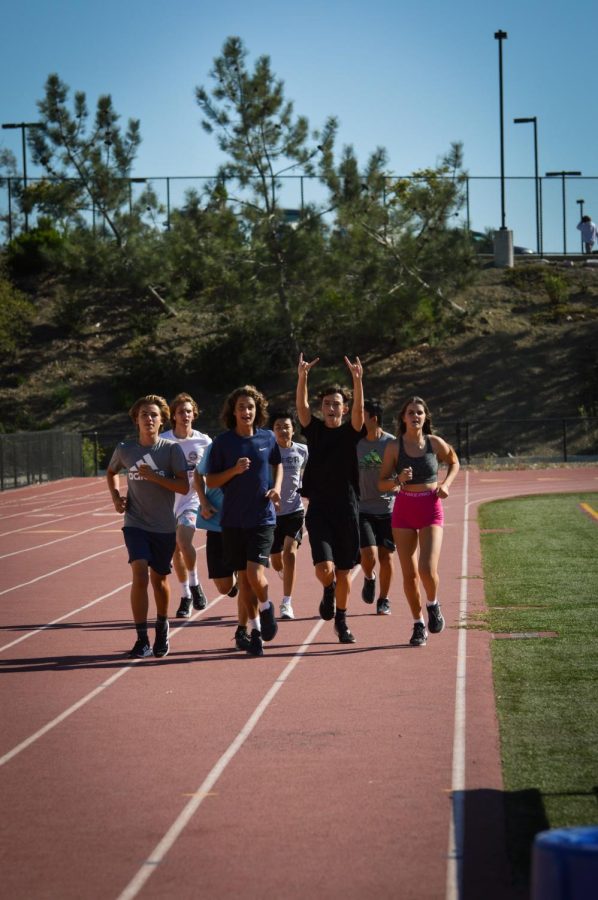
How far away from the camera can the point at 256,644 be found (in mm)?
9977

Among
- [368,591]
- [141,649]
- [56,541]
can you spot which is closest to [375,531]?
[368,591]

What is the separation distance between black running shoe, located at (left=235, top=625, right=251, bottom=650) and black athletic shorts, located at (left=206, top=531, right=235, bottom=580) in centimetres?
54

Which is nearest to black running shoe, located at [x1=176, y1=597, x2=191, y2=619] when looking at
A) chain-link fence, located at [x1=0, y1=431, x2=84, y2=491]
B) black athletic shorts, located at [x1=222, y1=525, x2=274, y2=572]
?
black athletic shorts, located at [x1=222, y1=525, x2=274, y2=572]

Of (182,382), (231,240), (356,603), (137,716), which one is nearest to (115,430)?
(182,382)

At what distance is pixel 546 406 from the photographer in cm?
4619

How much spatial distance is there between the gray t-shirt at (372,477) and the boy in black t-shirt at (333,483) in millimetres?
1428

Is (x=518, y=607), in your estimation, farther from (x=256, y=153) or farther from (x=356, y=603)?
(x=256, y=153)

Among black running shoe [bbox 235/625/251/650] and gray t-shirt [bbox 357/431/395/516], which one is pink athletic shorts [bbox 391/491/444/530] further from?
black running shoe [bbox 235/625/251/650]

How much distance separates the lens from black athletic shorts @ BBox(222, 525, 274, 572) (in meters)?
9.77

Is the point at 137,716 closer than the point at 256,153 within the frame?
Yes

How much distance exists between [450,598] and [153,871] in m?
8.13

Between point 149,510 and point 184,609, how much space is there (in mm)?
2562

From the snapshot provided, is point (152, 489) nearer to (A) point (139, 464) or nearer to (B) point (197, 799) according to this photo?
(A) point (139, 464)

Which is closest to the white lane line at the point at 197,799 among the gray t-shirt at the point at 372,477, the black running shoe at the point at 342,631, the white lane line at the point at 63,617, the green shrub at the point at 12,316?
the black running shoe at the point at 342,631
